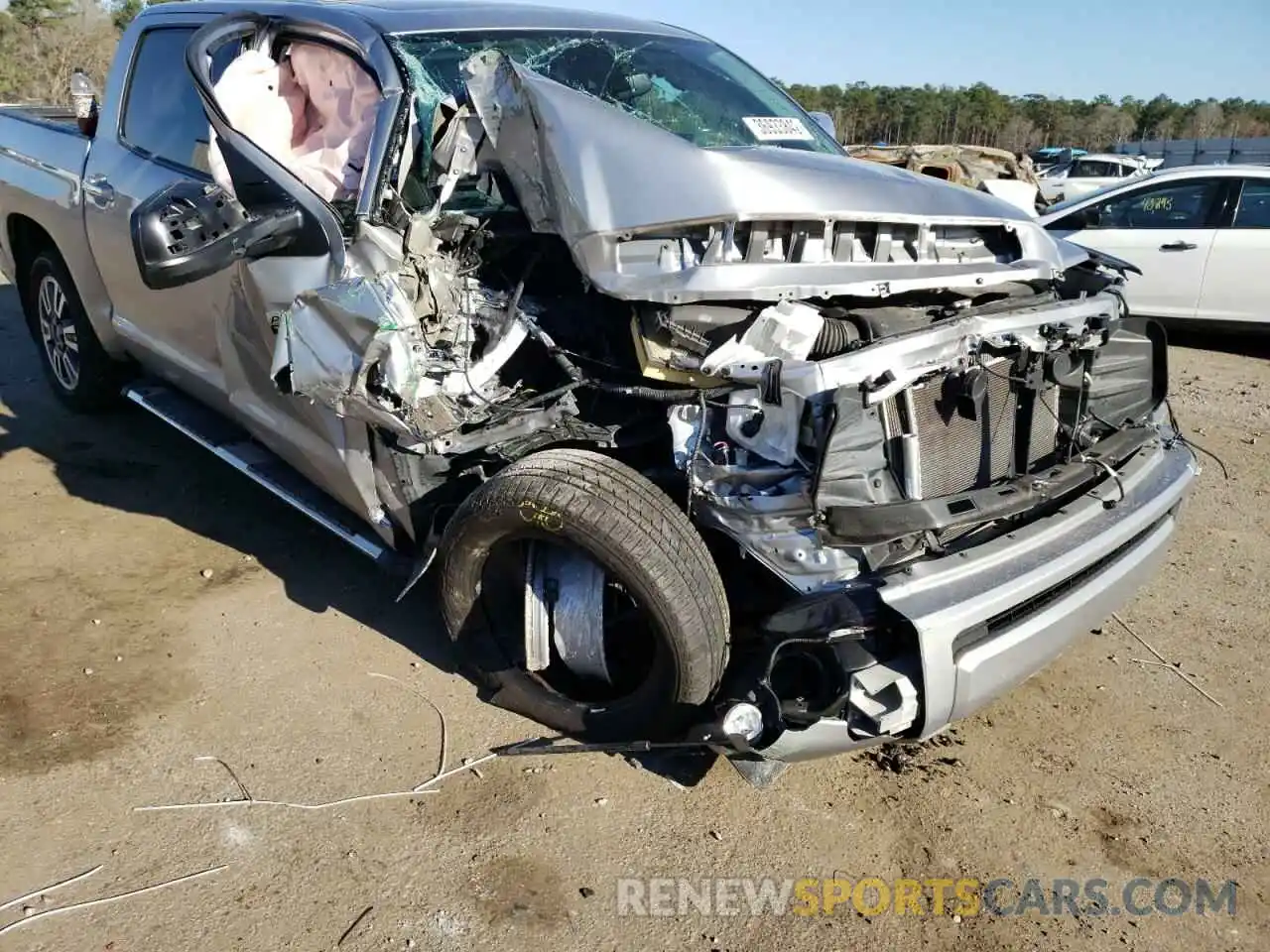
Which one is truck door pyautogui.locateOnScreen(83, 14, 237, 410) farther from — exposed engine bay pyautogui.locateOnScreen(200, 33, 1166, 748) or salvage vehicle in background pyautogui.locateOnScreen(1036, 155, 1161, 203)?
salvage vehicle in background pyautogui.locateOnScreen(1036, 155, 1161, 203)

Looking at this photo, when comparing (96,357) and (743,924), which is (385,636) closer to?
(743,924)

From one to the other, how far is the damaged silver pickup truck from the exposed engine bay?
→ 0.01 meters

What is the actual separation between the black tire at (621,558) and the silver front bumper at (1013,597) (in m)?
0.35

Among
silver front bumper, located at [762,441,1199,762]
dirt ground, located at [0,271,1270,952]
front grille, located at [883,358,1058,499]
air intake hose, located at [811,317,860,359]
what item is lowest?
dirt ground, located at [0,271,1270,952]

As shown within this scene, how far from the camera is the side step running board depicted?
3441 mm

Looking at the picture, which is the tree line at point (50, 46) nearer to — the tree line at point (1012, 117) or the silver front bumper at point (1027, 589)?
the silver front bumper at point (1027, 589)

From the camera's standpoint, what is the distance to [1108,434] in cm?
338

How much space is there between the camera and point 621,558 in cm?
264

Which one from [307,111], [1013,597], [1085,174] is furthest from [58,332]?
[1085,174]

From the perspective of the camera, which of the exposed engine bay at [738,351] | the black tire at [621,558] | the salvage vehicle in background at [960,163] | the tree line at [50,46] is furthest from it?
the tree line at [50,46]

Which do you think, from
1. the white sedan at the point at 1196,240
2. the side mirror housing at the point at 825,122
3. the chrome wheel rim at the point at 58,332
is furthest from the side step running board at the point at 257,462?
the white sedan at the point at 1196,240

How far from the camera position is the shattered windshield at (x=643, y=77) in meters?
3.39

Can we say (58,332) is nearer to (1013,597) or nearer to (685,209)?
(685,209)

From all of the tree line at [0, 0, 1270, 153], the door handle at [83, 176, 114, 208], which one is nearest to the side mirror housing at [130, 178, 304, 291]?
the door handle at [83, 176, 114, 208]
